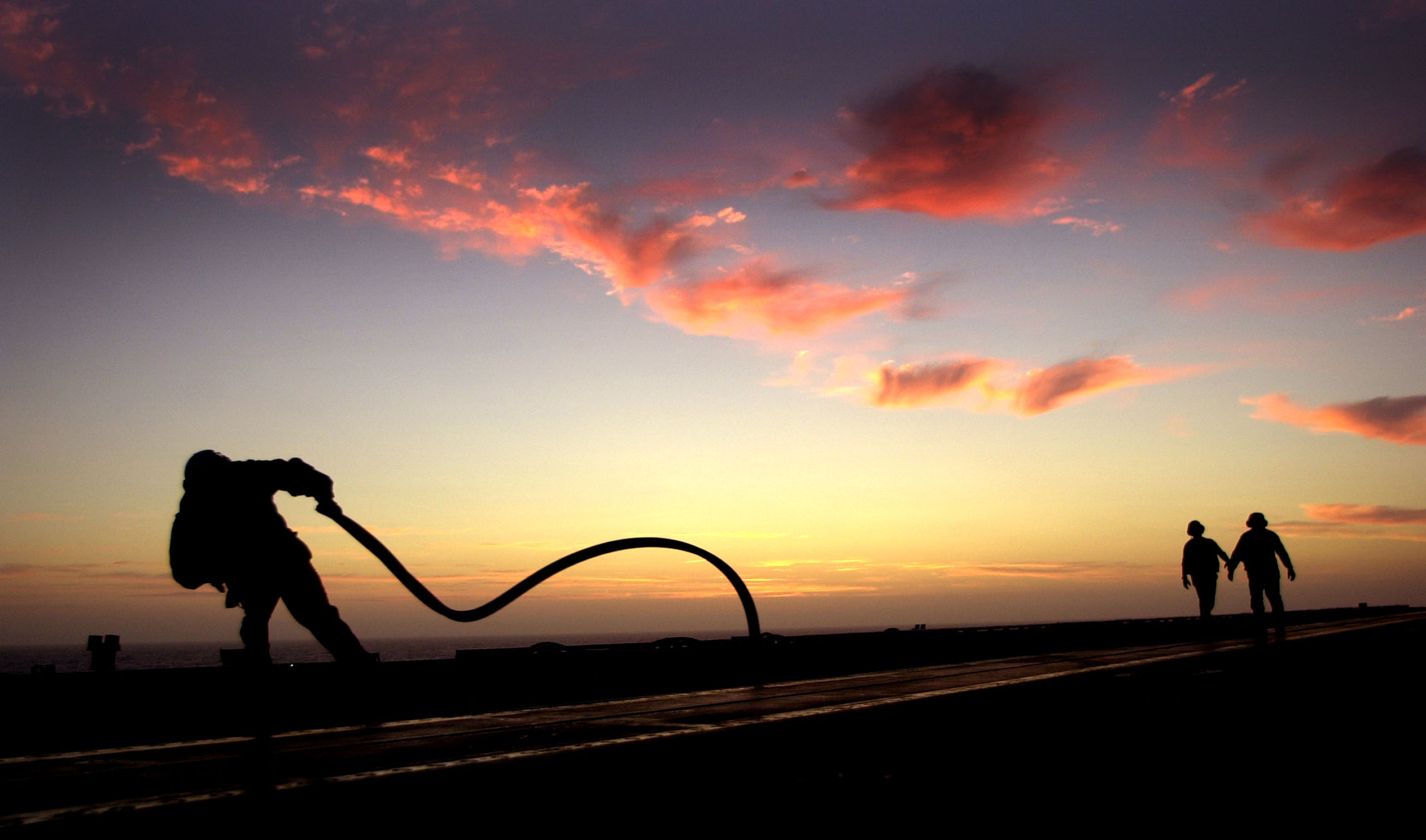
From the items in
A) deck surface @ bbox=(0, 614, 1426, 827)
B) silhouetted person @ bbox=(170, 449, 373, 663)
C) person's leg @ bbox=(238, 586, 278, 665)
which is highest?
silhouetted person @ bbox=(170, 449, 373, 663)

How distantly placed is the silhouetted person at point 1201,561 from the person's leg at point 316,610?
59.2 ft

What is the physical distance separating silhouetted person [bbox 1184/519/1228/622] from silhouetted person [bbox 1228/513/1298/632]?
2.46 feet

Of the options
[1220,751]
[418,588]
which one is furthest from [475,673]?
[1220,751]

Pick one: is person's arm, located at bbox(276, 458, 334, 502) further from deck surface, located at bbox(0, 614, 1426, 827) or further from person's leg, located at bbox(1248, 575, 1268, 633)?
person's leg, located at bbox(1248, 575, 1268, 633)

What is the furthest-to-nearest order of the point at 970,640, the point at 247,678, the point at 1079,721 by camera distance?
the point at 970,640, the point at 247,678, the point at 1079,721

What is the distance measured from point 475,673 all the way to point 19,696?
347cm

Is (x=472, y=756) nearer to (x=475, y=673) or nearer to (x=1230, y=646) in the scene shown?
(x=475, y=673)

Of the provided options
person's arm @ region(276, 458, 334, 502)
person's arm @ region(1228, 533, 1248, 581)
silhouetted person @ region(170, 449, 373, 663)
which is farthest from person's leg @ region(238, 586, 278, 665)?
person's arm @ region(1228, 533, 1248, 581)

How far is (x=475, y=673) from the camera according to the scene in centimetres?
880

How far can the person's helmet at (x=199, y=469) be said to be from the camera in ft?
19.7

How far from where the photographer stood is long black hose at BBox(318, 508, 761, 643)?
7156mm

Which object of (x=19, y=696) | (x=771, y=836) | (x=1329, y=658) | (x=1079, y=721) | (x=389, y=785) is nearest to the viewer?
(x=771, y=836)

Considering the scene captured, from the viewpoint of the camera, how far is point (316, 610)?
20.9 feet

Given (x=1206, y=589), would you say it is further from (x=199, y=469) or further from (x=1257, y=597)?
(x=199, y=469)
